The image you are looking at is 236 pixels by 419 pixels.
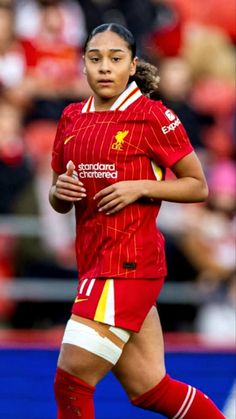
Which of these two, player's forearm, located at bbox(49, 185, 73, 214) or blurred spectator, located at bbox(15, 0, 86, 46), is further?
blurred spectator, located at bbox(15, 0, 86, 46)

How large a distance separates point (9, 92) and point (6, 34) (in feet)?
1.50

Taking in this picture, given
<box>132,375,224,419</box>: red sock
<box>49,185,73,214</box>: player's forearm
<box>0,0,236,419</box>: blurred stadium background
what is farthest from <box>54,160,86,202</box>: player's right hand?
<box>0,0,236,419</box>: blurred stadium background

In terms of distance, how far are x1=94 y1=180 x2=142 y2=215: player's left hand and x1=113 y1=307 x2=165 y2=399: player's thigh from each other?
20.6 inches

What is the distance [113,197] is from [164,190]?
220mm

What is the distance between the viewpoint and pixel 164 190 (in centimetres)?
499

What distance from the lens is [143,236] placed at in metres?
5.04

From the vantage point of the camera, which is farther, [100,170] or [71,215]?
[71,215]

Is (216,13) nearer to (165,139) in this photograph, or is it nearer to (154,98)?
(154,98)

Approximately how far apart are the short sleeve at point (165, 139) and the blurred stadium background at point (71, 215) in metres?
2.17

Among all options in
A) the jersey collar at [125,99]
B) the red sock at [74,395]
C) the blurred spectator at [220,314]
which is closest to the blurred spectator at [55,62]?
the blurred spectator at [220,314]

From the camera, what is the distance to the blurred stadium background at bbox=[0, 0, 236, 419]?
7.46m

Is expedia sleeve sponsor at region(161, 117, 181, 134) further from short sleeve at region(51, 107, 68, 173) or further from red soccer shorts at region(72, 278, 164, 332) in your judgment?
red soccer shorts at region(72, 278, 164, 332)

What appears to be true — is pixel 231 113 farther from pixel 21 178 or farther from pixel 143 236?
pixel 143 236

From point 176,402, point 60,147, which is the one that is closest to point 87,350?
point 176,402
